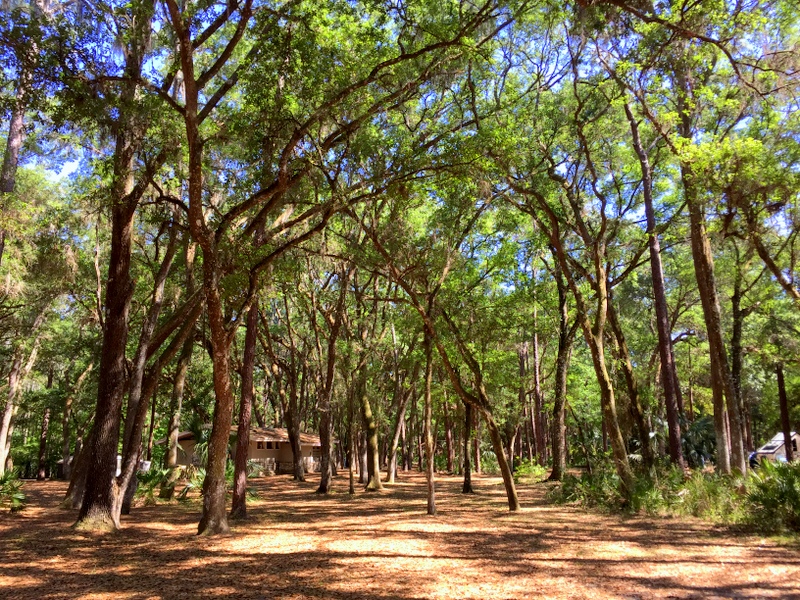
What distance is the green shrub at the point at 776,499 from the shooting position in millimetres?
9133

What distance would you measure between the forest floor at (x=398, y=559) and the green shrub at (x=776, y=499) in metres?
0.62

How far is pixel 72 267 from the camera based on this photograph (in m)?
13.2

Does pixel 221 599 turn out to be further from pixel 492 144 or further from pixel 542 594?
pixel 492 144

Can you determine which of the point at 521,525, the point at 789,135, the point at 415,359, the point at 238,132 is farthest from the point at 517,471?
the point at 238,132

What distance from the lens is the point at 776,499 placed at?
9.46 meters

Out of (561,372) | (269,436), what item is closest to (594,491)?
(561,372)

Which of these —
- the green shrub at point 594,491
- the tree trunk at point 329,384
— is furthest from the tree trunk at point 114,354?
the green shrub at point 594,491

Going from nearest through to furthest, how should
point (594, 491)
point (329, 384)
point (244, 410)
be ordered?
point (244, 410), point (594, 491), point (329, 384)

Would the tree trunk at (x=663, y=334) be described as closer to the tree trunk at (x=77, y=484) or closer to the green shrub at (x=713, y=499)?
the green shrub at (x=713, y=499)

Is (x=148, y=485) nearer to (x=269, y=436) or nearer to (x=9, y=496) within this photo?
(x=9, y=496)

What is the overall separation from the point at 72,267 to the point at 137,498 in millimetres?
7345

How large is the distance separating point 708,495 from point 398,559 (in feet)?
22.8

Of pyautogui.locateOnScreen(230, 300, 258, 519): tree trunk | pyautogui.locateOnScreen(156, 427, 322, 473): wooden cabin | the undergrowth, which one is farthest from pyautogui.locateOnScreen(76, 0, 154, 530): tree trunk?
pyautogui.locateOnScreen(156, 427, 322, 473): wooden cabin

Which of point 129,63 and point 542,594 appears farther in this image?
point 129,63
